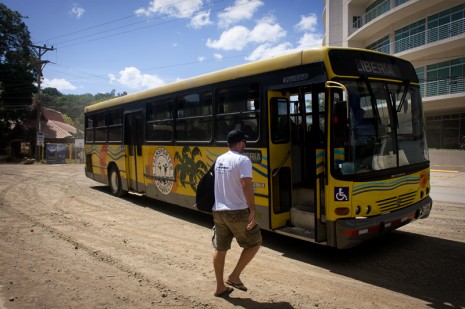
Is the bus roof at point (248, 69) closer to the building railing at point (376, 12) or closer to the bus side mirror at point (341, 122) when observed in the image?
the bus side mirror at point (341, 122)

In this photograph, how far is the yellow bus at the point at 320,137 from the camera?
5.08 meters

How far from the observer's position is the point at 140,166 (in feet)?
33.8

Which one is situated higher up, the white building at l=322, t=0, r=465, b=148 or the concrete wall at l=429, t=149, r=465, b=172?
the white building at l=322, t=0, r=465, b=148

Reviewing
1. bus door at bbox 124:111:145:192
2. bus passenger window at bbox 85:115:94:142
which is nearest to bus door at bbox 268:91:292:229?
bus door at bbox 124:111:145:192

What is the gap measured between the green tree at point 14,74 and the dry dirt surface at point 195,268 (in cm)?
3603

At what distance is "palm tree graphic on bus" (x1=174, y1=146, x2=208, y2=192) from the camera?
7.69 meters

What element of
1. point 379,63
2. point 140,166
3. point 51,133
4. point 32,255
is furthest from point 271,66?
point 51,133

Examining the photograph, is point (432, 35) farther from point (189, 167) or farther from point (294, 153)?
point (294, 153)

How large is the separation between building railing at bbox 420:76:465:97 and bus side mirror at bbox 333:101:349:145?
78.3ft

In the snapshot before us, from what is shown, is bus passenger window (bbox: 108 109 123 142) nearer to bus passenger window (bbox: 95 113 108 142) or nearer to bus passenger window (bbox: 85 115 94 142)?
bus passenger window (bbox: 95 113 108 142)

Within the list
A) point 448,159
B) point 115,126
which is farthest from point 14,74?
point 448,159

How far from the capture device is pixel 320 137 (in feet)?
18.6

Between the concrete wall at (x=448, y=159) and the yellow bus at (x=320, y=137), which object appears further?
the concrete wall at (x=448, y=159)

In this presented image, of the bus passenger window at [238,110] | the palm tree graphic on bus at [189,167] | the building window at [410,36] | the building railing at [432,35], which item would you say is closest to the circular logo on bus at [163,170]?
the palm tree graphic on bus at [189,167]
